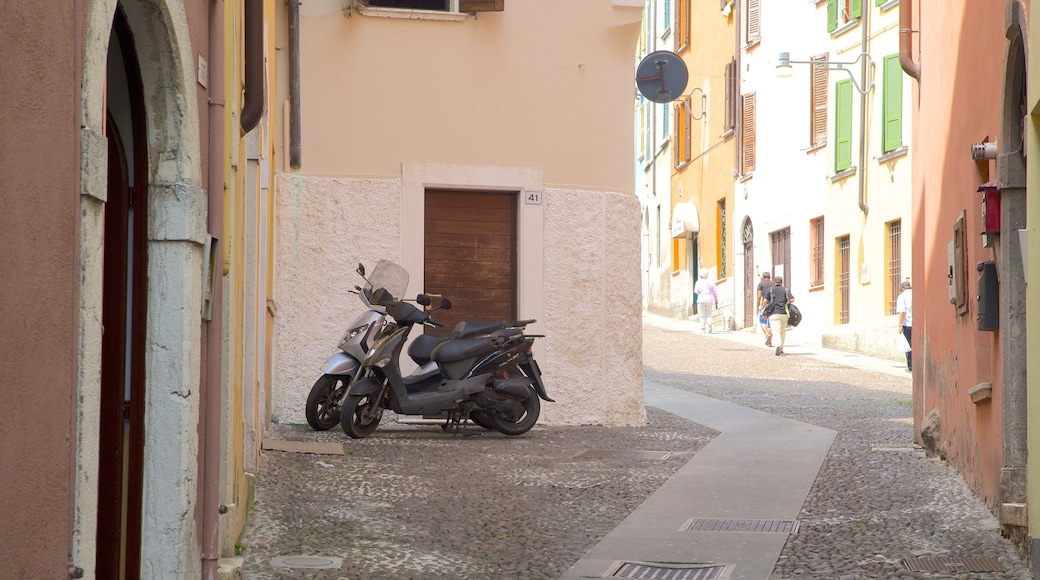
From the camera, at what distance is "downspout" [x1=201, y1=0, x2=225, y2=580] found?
539 cm

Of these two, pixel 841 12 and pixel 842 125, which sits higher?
pixel 841 12

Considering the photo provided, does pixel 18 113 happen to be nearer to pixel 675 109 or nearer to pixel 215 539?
pixel 215 539

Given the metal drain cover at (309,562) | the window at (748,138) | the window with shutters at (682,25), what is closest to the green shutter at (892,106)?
the window at (748,138)

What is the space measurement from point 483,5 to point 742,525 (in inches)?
264

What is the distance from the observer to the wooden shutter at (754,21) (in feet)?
104

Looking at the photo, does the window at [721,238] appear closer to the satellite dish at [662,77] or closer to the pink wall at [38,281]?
the satellite dish at [662,77]

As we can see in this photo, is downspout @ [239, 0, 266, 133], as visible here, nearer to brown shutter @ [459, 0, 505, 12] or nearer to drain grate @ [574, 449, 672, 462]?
drain grate @ [574, 449, 672, 462]

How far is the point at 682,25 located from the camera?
37906 millimetres

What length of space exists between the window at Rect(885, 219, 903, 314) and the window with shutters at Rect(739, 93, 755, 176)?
6.87 metres

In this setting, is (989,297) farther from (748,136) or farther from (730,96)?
(730,96)

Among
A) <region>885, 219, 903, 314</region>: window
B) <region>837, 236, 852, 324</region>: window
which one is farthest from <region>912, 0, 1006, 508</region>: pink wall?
<region>837, 236, 852, 324</region>: window

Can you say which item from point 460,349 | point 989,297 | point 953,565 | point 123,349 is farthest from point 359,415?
point 123,349

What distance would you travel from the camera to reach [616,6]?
509 inches

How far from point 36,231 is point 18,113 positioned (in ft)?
0.94
